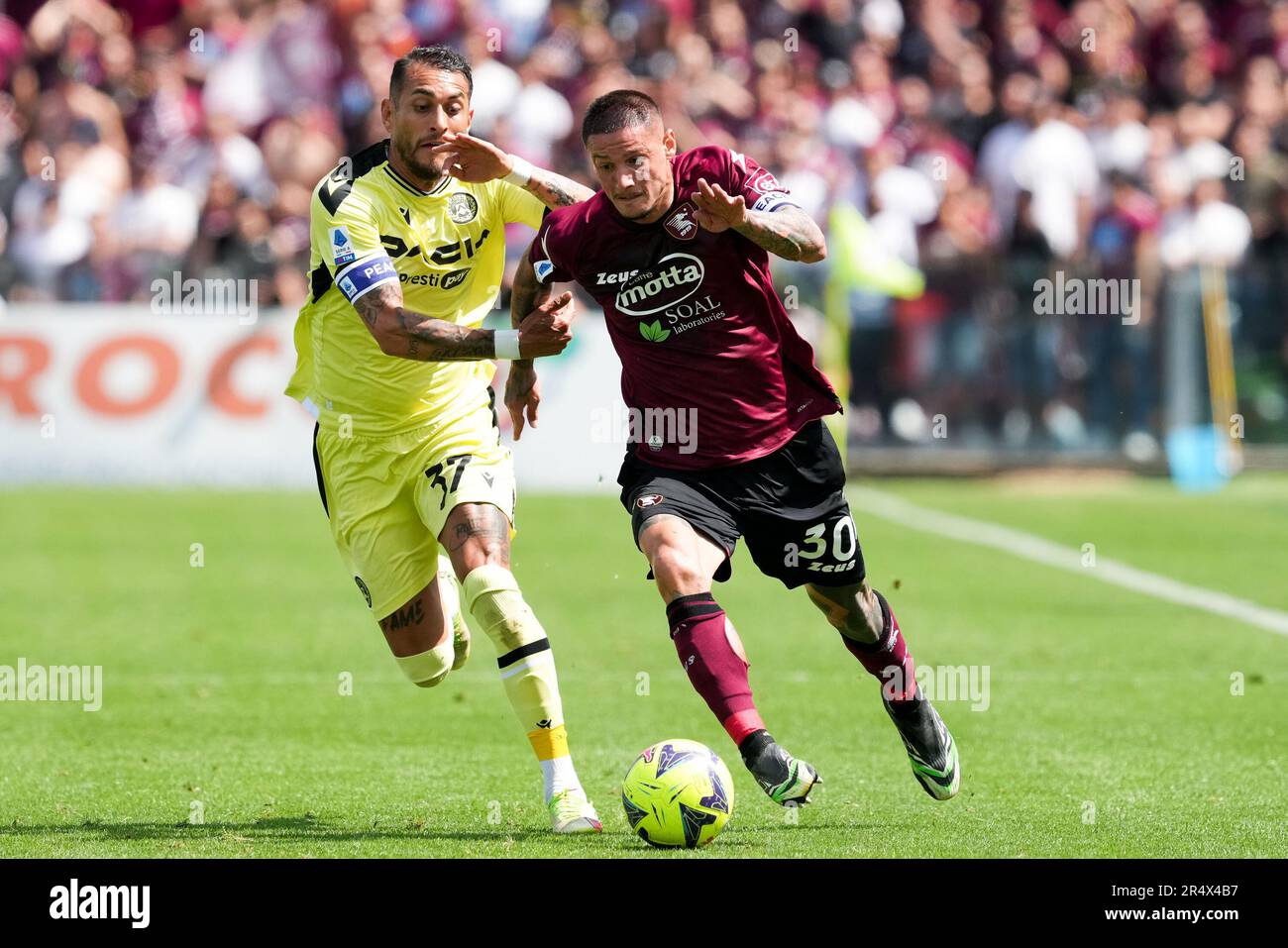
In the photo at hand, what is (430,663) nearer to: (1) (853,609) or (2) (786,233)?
(1) (853,609)

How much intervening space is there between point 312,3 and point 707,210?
48.9ft

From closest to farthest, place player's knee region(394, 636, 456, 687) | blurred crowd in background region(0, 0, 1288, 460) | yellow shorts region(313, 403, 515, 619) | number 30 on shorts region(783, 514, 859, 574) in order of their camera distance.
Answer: number 30 on shorts region(783, 514, 859, 574) < yellow shorts region(313, 403, 515, 619) < player's knee region(394, 636, 456, 687) < blurred crowd in background region(0, 0, 1288, 460)

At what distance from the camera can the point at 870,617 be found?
7.62 m

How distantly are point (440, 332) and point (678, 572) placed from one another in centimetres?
118

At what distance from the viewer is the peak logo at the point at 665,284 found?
23.7ft

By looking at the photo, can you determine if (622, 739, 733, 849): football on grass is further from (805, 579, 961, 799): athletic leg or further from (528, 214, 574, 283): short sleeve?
(528, 214, 574, 283): short sleeve

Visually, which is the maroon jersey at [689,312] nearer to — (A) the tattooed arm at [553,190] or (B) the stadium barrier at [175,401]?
(A) the tattooed arm at [553,190]

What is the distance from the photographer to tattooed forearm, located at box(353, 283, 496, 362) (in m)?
7.13

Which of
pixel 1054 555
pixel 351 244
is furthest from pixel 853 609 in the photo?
pixel 1054 555

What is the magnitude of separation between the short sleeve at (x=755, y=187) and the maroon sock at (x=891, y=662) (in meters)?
1.59

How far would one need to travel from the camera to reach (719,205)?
6.65 metres

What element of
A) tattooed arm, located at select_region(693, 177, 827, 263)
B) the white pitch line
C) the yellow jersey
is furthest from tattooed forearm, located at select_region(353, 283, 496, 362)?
the white pitch line
